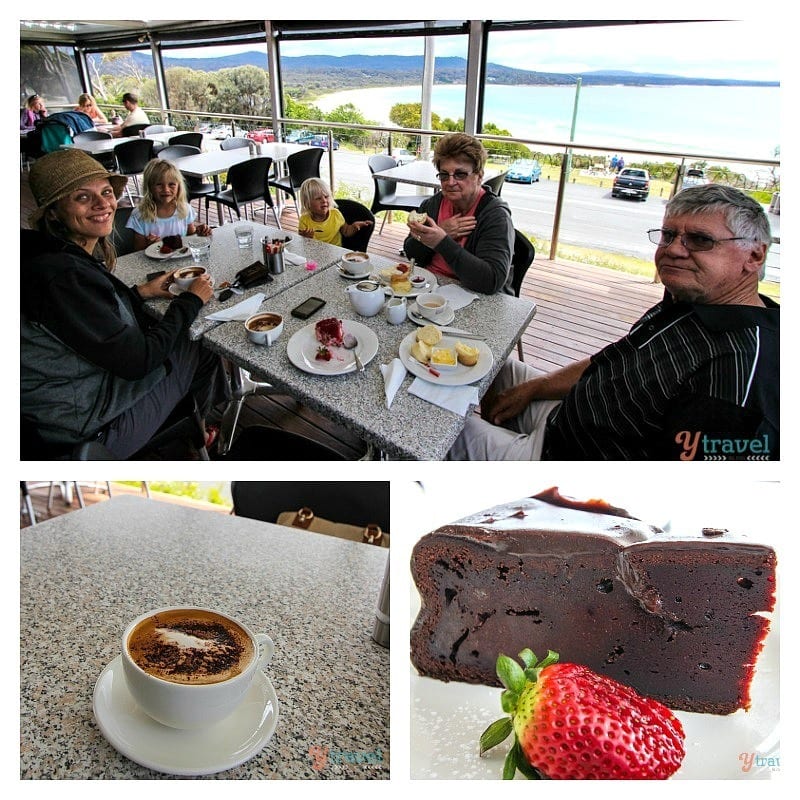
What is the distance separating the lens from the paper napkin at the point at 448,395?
3.31ft

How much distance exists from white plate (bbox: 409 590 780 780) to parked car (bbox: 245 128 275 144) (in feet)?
16.0

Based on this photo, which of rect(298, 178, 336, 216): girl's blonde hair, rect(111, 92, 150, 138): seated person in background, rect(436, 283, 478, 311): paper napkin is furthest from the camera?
rect(111, 92, 150, 138): seated person in background

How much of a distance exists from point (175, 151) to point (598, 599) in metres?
4.87

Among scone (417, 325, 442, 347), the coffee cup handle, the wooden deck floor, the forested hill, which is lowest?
the wooden deck floor

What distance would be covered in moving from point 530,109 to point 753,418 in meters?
3.14

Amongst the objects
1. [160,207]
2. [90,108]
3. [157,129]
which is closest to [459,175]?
[160,207]

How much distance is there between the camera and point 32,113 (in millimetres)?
5590

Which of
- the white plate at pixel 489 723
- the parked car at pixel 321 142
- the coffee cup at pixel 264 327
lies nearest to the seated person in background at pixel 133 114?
the parked car at pixel 321 142

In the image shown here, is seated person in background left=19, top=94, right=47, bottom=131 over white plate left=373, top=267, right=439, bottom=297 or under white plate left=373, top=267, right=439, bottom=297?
over

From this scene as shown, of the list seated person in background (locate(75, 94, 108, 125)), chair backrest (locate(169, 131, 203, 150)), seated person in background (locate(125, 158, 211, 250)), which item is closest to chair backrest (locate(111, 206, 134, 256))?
seated person in background (locate(125, 158, 211, 250))

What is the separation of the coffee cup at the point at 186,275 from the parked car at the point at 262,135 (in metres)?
3.65

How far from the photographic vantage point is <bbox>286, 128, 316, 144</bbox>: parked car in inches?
178

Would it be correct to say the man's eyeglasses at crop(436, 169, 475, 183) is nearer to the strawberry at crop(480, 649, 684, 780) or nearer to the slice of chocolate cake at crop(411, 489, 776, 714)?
the slice of chocolate cake at crop(411, 489, 776, 714)
